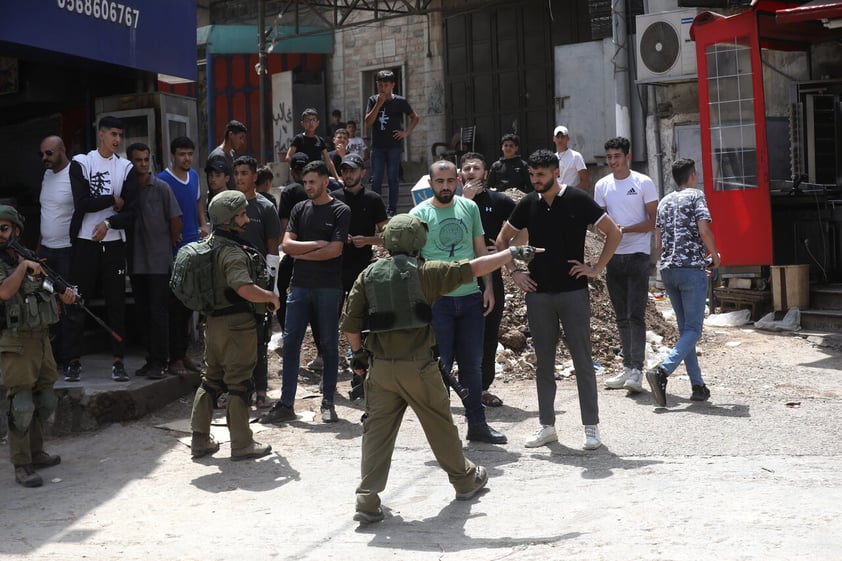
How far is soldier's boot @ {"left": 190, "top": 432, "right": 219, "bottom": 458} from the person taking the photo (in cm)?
685

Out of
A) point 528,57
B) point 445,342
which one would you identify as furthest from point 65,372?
point 528,57

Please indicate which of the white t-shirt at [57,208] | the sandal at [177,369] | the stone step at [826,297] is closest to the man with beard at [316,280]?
the sandal at [177,369]

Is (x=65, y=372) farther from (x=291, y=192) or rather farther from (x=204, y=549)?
(x=204, y=549)

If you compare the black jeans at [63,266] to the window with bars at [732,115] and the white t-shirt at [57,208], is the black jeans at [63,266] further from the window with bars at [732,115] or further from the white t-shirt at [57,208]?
the window with bars at [732,115]

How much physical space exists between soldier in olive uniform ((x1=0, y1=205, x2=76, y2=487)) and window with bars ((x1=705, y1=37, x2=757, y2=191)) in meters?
7.83

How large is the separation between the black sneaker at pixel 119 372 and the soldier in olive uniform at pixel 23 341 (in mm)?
1550

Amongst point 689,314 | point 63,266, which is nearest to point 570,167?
point 689,314

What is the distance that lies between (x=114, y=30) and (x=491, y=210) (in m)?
4.53

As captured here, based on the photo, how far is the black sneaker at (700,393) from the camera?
775 cm

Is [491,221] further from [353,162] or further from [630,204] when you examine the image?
[353,162]

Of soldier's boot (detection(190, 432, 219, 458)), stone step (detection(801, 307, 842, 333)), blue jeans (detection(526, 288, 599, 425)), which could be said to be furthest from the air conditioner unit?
soldier's boot (detection(190, 432, 219, 458))

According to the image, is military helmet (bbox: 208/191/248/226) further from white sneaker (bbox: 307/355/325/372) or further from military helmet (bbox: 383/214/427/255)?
white sneaker (bbox: 307/355/325/372)

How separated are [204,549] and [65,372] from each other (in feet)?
11.9

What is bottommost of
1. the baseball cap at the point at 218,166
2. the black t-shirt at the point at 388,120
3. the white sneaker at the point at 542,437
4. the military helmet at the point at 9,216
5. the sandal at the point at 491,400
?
the white sneaker at the point at 542,437
